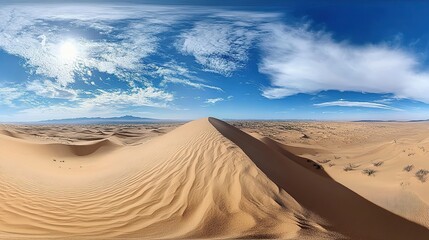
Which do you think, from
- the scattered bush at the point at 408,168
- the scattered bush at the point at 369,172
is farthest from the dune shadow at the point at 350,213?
the scattered bush at the point at 408,168

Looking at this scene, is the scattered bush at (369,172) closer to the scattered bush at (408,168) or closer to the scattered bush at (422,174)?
the scattered bush at (408,168)

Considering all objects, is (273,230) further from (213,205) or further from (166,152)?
(166,152)

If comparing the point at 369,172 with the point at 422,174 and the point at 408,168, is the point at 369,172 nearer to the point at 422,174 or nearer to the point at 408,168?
the point at 408,168

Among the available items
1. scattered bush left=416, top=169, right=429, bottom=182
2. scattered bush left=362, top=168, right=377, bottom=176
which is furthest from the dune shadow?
scattered bush left=362, top=168, right=377, bottom=176

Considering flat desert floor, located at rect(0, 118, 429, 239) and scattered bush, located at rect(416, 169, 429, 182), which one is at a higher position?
scattered bush, located at rect(416, 169, 429, 182)

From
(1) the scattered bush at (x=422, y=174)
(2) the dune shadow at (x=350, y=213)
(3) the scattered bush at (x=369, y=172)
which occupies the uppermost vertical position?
(1) the scattered bush at (x=422, y=174)

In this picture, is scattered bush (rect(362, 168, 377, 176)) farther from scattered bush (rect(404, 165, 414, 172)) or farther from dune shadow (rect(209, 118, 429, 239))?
dune shadow (rect(209, 118, 429, 239))

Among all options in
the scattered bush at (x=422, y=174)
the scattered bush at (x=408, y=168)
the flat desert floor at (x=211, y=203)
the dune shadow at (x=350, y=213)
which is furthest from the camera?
the scattered bush at (x=408, y=168)

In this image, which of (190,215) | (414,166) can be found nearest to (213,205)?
(190,215)

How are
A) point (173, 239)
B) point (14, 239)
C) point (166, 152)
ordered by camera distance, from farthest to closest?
point (166, 152) < point (173, 239) < point (14, 239)

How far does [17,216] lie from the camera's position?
5418mm

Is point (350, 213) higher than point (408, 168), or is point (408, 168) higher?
point (408, 168)

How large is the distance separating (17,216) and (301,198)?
5.93 metres

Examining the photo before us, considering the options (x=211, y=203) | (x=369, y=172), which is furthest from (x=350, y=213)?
(x=369, y=172)
